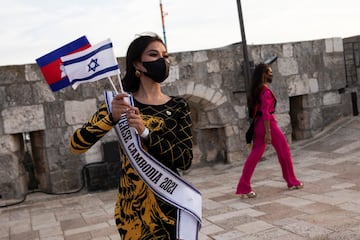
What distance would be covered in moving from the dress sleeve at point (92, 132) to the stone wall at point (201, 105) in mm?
4953

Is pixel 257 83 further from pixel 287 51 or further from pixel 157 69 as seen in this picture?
pixel 157 69

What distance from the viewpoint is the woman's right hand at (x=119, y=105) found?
1.94 meters

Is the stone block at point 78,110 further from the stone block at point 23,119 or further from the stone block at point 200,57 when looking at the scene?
the stone block at point 200,57

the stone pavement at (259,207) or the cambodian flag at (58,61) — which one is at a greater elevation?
the cambodian flag at (58,61)

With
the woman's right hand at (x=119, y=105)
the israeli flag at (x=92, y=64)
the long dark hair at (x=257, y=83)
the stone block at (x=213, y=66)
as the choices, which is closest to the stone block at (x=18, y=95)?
the stone block at (x=213, y=66)

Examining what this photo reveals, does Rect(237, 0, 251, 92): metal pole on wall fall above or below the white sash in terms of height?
above

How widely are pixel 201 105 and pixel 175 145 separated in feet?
19.5

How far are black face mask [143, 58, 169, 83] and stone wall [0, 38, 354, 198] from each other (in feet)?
16.4

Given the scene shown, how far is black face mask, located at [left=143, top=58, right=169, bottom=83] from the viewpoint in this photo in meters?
2.13

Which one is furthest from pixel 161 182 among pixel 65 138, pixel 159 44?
pixel 65 138

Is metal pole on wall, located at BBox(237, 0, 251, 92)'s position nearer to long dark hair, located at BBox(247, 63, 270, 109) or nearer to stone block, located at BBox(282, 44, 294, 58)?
stone block, located at BBox(282, 44, 294, 58)

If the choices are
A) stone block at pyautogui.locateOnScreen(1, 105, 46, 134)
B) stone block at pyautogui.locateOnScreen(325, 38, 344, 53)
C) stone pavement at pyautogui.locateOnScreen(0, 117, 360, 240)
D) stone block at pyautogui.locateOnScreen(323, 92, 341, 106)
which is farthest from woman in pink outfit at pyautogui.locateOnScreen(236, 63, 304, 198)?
stone block at pyautogui.locateOnScreen(325, 38, 344, 53)

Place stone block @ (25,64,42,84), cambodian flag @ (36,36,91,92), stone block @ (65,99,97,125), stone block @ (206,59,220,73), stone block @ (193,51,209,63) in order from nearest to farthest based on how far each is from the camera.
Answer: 1. cambodian flag @ (36,36,91,92)
2. stone block @ (25,64,42,84)
3. stone block @ (65,99,97,125)
4. stone block @ (193,51,209,63)
5. stone block @ (206,59,220,73)

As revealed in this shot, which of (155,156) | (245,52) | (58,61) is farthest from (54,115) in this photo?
Result: (155,156)
